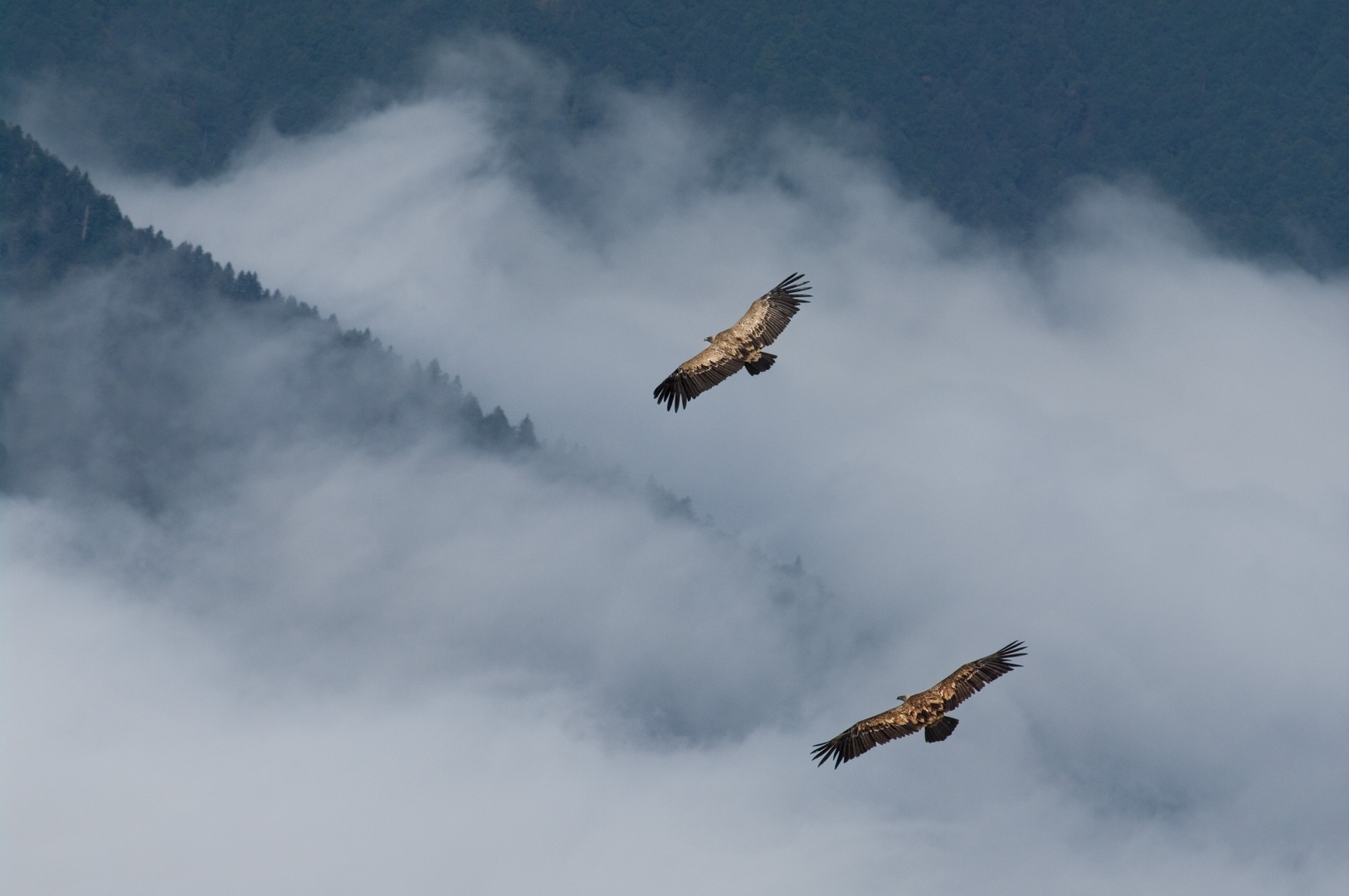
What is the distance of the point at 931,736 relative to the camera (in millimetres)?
95375

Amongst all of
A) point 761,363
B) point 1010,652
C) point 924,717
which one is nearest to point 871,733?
point 924,717

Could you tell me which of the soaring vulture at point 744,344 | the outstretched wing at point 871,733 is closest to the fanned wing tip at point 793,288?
the soaring vulture at point 744,344

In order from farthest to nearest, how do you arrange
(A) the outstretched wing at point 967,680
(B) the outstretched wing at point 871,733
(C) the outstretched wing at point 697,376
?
(B) the outstretched wing at point 871,733, (A) the outstretched wing at point 967,680, (C) the outstretched wing at point 697,376

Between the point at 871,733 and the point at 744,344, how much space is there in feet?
48.5

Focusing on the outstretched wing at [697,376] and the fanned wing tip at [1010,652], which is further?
the outstretched wing at [697,376]

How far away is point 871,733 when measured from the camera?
96.8 m

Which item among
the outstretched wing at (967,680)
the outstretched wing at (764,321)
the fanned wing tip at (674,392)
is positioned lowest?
the outstretched wing at (967,680)

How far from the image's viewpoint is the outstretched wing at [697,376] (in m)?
90.9

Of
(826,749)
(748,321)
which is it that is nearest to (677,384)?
(748,321)

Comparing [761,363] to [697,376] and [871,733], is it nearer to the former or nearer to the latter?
[697,376]

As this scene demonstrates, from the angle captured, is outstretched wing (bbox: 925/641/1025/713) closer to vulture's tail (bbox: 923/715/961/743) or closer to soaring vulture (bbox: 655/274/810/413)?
vulture's tail (bbox: 923/715/961/743)

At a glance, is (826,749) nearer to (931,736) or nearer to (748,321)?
(931,736)

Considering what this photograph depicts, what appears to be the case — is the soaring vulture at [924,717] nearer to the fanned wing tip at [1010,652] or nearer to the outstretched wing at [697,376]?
the fanned wing tip at [1010,652]

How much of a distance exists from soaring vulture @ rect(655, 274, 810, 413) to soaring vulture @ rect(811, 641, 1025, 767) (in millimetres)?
12719
